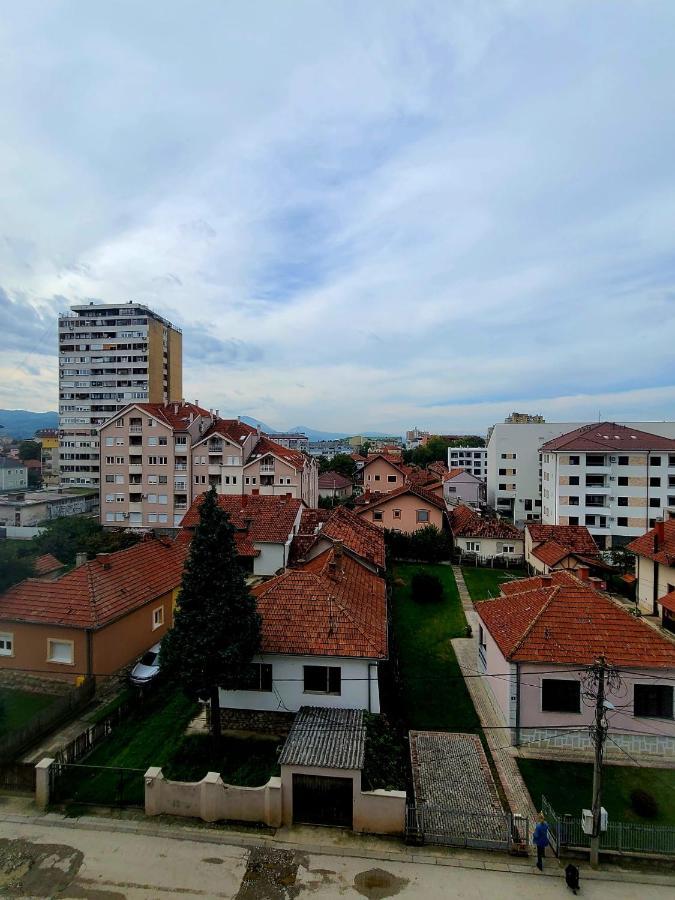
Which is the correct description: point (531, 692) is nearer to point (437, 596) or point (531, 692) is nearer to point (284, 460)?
point (437, 596)

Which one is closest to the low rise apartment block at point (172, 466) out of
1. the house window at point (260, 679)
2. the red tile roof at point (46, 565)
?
the red tile roof at point (46, 565)

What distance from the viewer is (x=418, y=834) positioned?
1059cm

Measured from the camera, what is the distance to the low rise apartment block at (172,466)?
48.3 meters

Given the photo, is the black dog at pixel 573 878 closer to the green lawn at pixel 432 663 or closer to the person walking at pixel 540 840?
the person walking at pixel 540 840

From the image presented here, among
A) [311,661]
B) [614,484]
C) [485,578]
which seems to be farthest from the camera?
[614,484]

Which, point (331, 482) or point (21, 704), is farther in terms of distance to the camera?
point (331, 482)

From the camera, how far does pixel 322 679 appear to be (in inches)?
578

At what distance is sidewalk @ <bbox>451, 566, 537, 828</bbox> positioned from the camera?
1191 cm

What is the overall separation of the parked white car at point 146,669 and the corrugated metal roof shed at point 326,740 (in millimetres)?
6427

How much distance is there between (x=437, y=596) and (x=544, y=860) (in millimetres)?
18450

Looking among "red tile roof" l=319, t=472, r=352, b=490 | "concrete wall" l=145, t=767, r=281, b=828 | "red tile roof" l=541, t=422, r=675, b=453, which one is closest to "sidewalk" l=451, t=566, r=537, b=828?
"concrete wall" l=145, t=767, r=281, b=828

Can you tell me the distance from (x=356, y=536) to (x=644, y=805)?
18.5 meters

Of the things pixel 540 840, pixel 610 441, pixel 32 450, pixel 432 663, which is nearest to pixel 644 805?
pixel 540 840

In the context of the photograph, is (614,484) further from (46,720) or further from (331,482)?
(46,720)
